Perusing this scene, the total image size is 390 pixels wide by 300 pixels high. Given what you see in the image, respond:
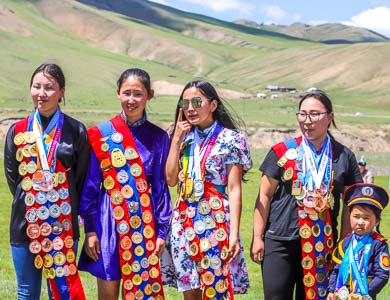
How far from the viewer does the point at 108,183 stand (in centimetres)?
537

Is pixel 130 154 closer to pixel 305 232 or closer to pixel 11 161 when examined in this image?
pixel 11 161

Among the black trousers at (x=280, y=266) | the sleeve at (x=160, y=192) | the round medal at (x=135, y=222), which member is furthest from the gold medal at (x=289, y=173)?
the round medal at (x=135, y=222)

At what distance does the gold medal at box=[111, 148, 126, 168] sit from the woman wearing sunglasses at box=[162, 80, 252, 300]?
0.36 m

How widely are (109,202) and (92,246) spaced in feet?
1.21

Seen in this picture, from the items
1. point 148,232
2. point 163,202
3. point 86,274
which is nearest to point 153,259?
point 148,232

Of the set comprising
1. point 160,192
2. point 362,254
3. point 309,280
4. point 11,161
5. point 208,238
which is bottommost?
point 309,280

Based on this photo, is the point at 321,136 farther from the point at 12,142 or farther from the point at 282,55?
the point at 282,55

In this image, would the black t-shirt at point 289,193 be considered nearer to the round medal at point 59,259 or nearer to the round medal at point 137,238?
the round medal at point 137,238

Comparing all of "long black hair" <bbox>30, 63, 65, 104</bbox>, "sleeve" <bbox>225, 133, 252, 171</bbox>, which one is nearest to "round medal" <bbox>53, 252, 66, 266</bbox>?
"long black hair" <bbox>30, 63, 65, 104</bbox>

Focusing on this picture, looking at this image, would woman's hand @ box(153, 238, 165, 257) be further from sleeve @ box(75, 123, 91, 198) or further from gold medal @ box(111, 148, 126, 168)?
sleeve @ box(75, 123, 91, 198)

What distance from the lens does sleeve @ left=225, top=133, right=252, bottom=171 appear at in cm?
533

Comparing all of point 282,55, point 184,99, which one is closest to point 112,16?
point 282,55

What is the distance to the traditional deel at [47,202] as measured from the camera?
17.1ft

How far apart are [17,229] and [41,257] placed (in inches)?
11.2
